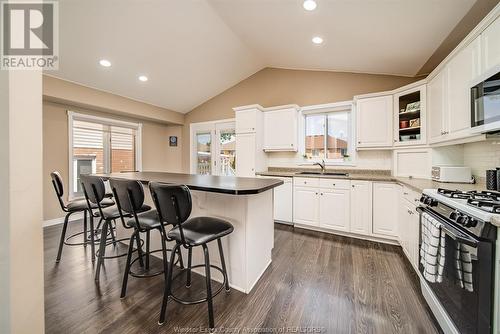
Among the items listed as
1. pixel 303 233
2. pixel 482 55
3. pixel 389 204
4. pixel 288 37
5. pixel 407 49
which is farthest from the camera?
pixel 303 233

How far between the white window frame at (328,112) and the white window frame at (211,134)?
180cm

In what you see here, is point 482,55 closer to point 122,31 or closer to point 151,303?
point 151,303

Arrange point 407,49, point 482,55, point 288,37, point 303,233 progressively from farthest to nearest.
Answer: point 303,233 → point 288,37 → point 407,49 → point 482,55

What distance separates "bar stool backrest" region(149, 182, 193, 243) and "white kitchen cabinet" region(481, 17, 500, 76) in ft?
7.45

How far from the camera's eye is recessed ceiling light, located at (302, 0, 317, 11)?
221 cm

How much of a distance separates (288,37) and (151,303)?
364 cm

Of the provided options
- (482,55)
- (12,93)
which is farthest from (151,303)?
(482,55)

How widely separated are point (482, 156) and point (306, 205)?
83.5 inches

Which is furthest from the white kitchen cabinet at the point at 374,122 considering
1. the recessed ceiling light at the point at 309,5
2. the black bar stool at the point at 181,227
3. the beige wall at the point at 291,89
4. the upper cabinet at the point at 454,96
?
the black bar stool at the point at 181,227

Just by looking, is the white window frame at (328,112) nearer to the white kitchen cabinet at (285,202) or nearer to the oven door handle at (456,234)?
the white kitchen cabinet at (285,202)

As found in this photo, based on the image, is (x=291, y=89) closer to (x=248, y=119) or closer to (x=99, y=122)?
(x=248, y=119)

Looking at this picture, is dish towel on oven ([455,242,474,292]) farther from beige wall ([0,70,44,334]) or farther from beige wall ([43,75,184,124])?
beige wall ([43,75,184,124])

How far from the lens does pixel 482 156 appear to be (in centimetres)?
212

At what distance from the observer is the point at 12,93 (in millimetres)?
811
